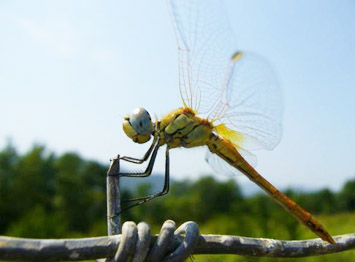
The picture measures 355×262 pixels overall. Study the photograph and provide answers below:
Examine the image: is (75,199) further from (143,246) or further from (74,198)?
(143,246)

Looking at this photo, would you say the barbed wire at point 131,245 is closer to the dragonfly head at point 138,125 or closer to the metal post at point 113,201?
the metal post at point 113,201

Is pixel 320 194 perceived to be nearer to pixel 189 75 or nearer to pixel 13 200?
pixel 13 200

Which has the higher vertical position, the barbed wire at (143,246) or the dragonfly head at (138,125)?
the dragonfly head at (138,125)

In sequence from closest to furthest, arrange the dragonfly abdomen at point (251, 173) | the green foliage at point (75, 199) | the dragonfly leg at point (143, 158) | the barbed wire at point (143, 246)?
Answer: the barbed wire at point (143, 246), the dragonfly leg at point (143, 158), the dragonfly abdomen at point (251, 173), the green foliage at point (75, 199)

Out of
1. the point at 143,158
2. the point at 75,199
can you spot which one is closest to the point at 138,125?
the point at 143,158

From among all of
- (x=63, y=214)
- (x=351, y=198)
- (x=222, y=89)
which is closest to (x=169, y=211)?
(x=63, y=214)

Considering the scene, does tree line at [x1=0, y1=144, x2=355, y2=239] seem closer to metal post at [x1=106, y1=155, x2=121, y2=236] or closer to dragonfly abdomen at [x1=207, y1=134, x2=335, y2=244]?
dragonfly abdomen at [x1=207, y1=134, x2=335, y2=244]

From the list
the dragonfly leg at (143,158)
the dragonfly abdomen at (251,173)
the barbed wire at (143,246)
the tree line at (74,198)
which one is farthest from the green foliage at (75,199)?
the barbed wire at (143,246)

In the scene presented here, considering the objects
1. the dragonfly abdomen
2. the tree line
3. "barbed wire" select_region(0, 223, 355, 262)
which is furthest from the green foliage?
"barbed wire" select_region(0, 223, 355, 262)
